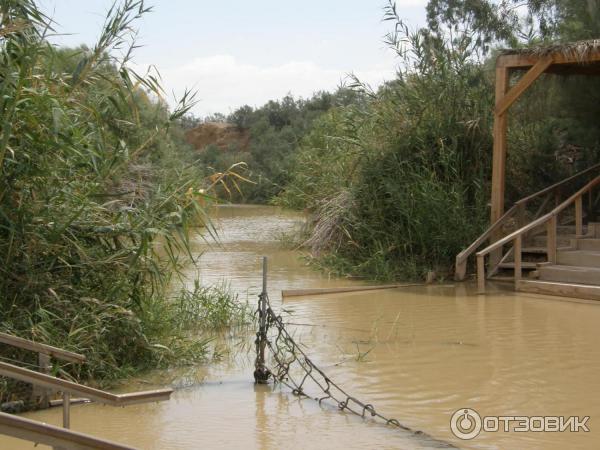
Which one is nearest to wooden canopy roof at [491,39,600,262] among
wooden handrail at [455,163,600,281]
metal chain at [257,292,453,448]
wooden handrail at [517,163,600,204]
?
wooden handrail at [455,163,600,281]

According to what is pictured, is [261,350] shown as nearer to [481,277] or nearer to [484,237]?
[481,277]

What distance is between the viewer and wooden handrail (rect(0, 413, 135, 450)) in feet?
8.29

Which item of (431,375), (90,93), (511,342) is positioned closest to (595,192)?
(511,342)

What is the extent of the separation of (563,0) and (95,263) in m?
14.3

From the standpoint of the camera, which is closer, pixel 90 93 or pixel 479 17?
pixel 90 93

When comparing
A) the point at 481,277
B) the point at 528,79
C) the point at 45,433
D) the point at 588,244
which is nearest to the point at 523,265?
the point at 588,244

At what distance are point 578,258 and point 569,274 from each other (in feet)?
1.68

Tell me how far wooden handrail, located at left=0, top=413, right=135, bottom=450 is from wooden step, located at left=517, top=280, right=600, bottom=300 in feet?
33.7

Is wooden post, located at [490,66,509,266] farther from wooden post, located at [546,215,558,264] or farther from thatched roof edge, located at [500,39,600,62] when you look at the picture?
wooden post, located at [546,215,558,264]

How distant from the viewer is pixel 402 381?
25.6 ft

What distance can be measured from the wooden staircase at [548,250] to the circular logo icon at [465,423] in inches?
222

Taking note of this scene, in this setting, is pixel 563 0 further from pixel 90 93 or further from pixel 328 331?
pixel 90 93

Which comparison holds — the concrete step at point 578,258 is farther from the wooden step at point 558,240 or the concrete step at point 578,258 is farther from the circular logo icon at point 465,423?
the circular logo icon at point 465,423

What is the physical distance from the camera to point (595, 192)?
1598 centimetres
